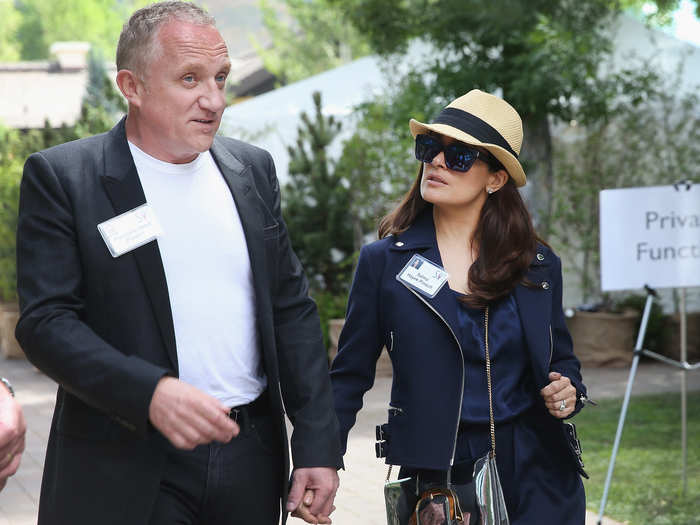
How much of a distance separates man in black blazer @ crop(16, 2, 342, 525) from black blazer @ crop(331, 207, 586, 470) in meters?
0.53

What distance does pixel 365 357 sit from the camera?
10.8ft

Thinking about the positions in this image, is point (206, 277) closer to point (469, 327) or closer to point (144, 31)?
point (144, 31)

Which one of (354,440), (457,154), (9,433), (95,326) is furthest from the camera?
(354,440)

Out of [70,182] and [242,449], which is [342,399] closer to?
[242,449]

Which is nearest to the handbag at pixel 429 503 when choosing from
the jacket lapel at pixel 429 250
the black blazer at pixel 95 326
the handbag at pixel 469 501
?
the handbag at pixel 469 501

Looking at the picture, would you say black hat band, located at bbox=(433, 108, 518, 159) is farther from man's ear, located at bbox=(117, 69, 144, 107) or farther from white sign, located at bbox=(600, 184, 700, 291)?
white sign, located at bbox=(600, 184, 700, 291)

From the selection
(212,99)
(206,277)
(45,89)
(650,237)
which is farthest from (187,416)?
(45,89)

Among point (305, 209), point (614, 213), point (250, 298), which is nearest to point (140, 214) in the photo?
point (250, 298)

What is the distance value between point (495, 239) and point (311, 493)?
110 centimetres

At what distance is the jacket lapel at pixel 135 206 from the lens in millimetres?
2363

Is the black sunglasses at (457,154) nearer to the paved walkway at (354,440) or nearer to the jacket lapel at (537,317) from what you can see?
the jacket lapel at (537,317)

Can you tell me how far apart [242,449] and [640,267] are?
4169 mm

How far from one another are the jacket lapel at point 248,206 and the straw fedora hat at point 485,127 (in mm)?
846

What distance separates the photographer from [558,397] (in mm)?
3113
